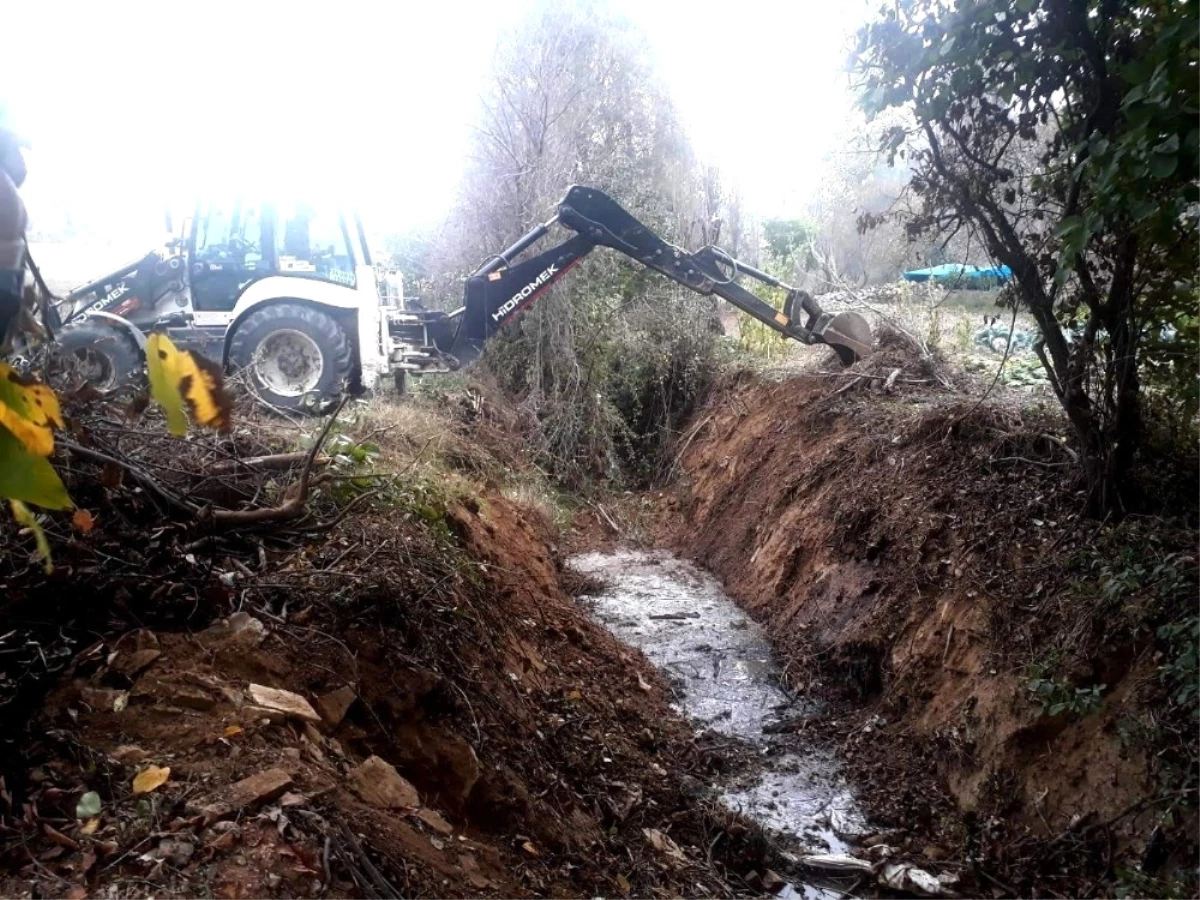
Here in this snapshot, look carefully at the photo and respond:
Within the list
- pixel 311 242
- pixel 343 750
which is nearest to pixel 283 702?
pixel 343 750

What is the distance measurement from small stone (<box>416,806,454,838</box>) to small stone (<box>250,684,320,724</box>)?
1.71 ft

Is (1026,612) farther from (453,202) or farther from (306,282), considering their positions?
(453,202)

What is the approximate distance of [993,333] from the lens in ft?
33.3

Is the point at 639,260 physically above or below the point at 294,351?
above

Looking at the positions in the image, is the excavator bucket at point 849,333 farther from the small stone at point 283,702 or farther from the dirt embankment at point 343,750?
the small stone at point 283,702

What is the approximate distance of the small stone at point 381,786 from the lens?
313 centimetres

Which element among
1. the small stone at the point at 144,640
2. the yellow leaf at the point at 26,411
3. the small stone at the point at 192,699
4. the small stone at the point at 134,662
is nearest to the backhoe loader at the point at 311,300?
the small stone at the point at 144,640

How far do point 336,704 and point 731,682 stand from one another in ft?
13.1

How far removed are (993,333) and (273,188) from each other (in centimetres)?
781

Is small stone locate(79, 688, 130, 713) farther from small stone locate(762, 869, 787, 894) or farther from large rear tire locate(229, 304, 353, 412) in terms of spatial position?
large rear tire locate(229, 304, 353, 412)

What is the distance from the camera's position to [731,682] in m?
6.96

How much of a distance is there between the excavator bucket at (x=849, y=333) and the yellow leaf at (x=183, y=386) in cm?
922

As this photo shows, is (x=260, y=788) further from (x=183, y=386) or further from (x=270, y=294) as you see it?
(x=270, y=294)

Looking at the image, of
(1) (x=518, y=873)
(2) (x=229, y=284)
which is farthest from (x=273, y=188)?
(1) (x=518, y=873)
